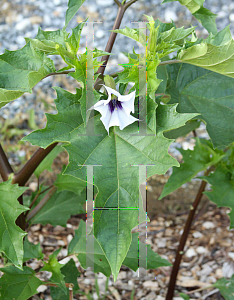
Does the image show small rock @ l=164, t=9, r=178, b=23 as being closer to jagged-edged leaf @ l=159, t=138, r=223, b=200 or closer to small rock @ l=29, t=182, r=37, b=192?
small rock @ l=29, t=182, r=37, b=192

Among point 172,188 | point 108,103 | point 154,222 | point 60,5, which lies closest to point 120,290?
point 154,222

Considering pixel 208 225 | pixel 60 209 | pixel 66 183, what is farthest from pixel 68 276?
pixel 208 225

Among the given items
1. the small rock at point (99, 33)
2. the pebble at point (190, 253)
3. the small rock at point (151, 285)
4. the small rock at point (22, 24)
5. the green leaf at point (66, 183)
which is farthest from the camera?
the small rock at point (22, 24)

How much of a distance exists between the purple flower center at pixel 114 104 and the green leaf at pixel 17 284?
15.1 inches

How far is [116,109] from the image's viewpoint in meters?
0.54

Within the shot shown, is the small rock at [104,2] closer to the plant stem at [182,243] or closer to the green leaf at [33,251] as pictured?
the plant stem at [182,243]

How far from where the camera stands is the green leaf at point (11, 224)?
588 millimetres

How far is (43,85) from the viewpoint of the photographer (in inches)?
75.7

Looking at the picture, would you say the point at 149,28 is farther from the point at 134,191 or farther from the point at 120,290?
the point at 120,290

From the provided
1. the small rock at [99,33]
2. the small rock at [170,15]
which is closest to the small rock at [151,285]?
the small rock at [99,33]

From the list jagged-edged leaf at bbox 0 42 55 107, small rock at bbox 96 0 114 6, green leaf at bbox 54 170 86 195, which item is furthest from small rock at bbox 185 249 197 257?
small rock at bbox 96 0 114 6

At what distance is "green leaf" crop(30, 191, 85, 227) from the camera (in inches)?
37.0

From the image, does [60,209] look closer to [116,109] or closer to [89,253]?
[89,253]

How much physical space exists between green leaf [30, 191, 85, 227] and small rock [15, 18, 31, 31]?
1.43m
